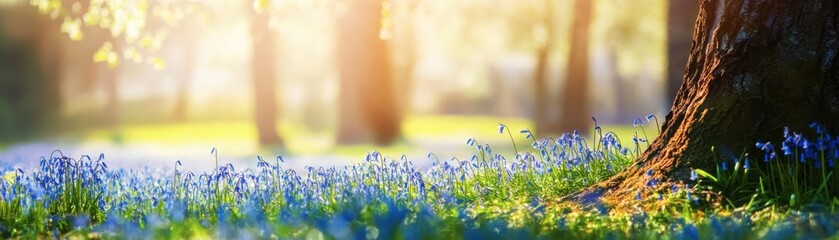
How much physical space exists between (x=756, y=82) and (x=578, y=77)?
17254mm

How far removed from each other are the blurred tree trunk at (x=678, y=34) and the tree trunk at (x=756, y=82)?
20.6 ft

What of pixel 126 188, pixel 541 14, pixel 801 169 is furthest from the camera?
pixel 541 14

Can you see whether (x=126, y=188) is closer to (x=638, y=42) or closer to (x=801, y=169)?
(x=801, y=169)

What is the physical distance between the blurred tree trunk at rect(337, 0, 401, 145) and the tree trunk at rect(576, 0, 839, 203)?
13.3 meters

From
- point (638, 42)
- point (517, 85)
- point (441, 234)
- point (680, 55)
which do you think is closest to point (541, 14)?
point (638, 42)

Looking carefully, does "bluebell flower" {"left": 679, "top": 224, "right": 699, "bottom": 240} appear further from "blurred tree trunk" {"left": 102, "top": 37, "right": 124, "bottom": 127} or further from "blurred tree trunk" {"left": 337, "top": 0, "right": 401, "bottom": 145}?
"blurred tree trunk" {"left": 102, "top": 37, "right": 124, "bottom": 127}

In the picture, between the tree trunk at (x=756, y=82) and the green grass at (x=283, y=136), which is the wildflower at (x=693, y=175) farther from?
the green grass at (x=283, y=136)

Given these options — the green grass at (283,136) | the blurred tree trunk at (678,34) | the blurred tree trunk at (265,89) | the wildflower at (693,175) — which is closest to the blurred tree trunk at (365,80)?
the green grass at (283,136)

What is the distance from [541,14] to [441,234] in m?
22.3

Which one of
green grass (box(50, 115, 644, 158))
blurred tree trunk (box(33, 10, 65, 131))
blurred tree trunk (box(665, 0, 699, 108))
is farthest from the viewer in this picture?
blurred tree trunk (box(33, 10, 65, 131))

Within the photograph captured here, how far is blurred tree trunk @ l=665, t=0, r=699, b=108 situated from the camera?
13195mm

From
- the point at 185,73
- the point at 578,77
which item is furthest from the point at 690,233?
the point at 185,73

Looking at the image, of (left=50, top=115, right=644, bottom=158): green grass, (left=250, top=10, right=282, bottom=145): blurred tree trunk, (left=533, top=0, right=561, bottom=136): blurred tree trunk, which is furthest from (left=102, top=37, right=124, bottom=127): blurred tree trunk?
(left=533, top=0, right=561, bottom=136): blurred tree trunk

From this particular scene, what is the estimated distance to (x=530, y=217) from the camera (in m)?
6.16
